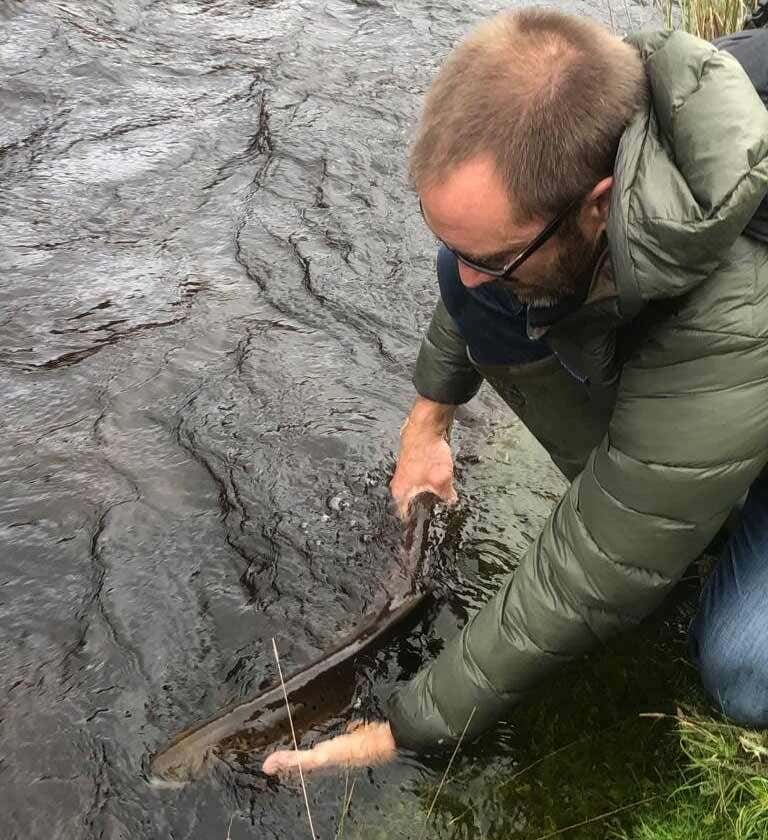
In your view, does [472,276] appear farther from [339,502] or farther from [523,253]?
[339,502]

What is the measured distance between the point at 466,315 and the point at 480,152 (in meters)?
0.96

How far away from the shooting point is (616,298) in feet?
6.81

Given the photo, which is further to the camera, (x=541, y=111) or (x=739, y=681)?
(x=739, y=681)

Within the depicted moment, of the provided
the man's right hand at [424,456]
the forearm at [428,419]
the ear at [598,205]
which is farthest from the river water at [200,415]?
the ear at [598,205]

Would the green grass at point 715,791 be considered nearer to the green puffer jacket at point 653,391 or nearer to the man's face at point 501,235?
the green puffer jacket at point 653,391

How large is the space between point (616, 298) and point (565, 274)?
0.13 meters

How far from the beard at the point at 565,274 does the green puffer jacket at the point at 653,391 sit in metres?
0.05

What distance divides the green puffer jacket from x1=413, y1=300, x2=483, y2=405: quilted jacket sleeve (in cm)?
49

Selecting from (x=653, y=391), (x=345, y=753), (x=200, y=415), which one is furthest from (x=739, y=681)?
(x=200, y=415)

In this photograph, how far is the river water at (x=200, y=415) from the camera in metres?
2.90

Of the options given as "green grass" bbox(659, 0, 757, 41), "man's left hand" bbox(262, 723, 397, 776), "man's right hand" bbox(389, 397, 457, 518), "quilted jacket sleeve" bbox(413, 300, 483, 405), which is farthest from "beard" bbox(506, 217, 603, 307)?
"green grass" bbox(659, 0, 757, 41)

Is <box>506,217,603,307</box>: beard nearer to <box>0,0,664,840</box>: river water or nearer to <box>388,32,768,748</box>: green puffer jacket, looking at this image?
<box>388,32,768,748</box>: green puffer jacket

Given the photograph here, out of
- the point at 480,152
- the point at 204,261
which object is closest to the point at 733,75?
the point at 480,152

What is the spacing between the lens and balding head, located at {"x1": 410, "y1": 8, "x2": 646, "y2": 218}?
6.31ft
